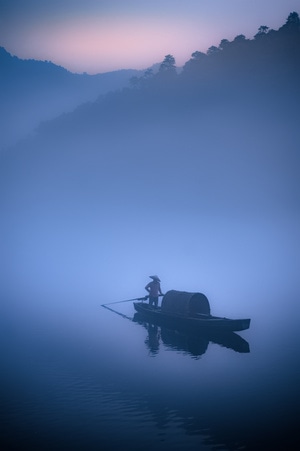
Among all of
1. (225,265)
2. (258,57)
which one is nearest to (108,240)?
(225,265)

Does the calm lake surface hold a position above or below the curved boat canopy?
below

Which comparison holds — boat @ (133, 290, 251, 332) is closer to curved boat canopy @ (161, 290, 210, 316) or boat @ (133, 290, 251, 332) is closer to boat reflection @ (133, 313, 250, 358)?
curved boat canopy @ (161, 290, 210, 316)

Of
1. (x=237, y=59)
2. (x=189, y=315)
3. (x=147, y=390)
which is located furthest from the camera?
(x=237, y=59)

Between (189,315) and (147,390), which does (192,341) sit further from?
(147,390)

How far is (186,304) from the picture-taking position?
23.6 meters

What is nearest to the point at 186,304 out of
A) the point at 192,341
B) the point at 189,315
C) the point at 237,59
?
the point at 189,315

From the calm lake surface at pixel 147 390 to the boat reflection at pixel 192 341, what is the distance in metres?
0.10

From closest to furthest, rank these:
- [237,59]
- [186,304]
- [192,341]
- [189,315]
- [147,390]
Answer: [147,390]
[192,341]
[189,315]
[186,304]
[237,59]

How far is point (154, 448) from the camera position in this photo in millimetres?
9977

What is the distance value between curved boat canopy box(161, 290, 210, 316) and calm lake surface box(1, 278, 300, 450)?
1437mm

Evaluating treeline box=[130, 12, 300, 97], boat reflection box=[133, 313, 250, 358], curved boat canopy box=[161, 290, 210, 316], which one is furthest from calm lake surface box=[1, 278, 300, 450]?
treeline box=[130, 12, 300, 97]

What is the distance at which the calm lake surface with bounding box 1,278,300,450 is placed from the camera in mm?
10672

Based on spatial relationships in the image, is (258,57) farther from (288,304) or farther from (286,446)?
(286,446)

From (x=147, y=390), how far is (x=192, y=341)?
764 centimetres
